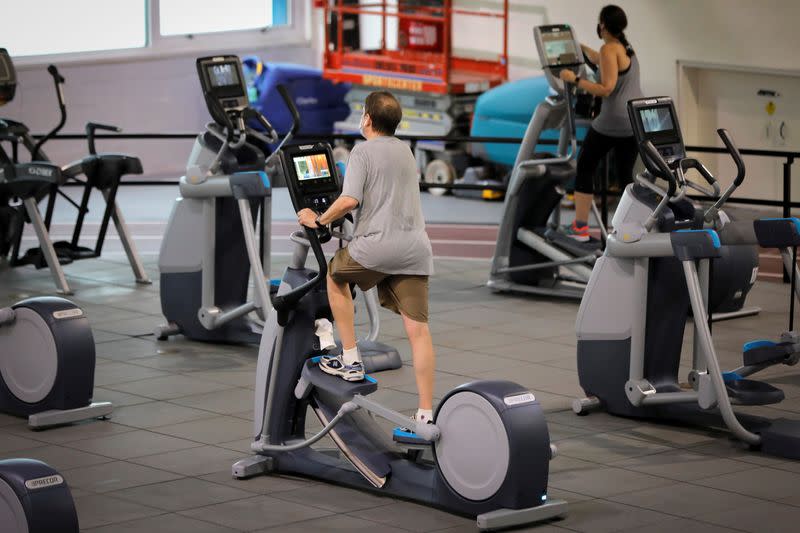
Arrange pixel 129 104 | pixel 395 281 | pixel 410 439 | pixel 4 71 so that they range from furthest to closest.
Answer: pixel 129 104
pixel 4 71
pixel 395 281
pixel 410 439

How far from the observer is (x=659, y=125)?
5.98m

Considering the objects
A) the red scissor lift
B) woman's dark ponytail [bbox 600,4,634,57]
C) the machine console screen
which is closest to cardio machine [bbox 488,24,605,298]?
woman's dark ponytail [bbox 600,4,634,57]

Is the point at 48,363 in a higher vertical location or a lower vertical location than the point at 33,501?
lower

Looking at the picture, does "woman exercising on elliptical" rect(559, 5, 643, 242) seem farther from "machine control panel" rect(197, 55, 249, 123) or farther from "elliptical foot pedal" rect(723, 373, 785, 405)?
"elliptical foot pedal" rect(723, 373, 785, 405)

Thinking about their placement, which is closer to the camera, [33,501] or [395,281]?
[33,501]

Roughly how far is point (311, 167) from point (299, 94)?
1071 cm

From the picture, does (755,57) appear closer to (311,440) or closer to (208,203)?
(208,203)

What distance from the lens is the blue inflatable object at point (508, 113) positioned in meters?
13.0

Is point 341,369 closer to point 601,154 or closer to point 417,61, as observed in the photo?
point 601,154

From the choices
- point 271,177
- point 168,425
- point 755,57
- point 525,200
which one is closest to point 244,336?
point 271,177

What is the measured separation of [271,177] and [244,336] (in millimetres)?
1066

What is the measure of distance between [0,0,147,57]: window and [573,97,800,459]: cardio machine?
1097 centimetres

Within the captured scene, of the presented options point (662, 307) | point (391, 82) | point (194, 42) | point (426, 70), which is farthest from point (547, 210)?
point (194, 42)

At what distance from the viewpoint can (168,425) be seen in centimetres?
582
